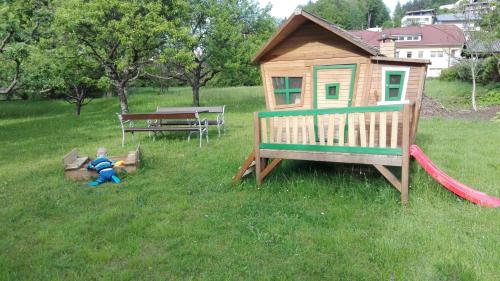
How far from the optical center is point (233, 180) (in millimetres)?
7656

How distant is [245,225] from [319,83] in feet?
12.8

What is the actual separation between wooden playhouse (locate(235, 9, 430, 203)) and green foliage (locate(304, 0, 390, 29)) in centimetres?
9720

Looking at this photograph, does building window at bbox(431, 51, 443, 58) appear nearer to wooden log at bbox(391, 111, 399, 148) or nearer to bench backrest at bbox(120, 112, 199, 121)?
bench backrest at bbox(120, 112, 199, 121)

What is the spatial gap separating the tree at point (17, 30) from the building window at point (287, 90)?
9195mm

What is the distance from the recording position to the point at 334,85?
8.08 meters

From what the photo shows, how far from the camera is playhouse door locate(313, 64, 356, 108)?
7.96 metres

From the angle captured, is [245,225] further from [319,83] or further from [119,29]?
[119,29]

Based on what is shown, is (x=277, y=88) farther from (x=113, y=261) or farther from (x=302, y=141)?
(x=113, y=261)

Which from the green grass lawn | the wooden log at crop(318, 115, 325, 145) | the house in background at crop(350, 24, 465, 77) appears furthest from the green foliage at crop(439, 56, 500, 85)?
the wooden log at crop(318, 115, 325, 145)

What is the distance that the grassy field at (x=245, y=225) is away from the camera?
4.45m

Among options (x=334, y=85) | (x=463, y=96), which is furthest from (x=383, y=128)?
(x=463, y=96)

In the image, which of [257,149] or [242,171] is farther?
[242,171]

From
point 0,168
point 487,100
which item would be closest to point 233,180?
point 0,168

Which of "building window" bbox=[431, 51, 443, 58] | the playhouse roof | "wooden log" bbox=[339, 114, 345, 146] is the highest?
"building window" bbox=[431, 51, 443, 58]
